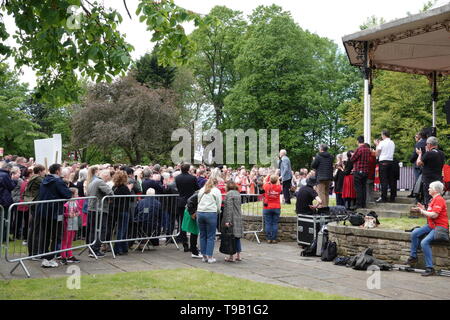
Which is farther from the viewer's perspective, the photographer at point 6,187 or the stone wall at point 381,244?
the photographer at point 6,187

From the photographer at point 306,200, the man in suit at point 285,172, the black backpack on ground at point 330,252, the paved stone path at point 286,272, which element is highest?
the man in suit at point 285,172

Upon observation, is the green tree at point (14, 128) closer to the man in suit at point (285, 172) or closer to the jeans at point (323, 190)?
the man in suit at point (285, 172)

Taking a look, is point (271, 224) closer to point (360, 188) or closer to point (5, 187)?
point (360, 188)

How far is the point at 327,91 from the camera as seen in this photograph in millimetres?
44844

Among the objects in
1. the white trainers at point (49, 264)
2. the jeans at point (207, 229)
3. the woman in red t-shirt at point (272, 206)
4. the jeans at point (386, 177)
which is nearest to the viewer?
the white trainers at point (49, 264)

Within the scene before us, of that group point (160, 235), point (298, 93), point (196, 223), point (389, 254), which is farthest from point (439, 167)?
point (298, 93)

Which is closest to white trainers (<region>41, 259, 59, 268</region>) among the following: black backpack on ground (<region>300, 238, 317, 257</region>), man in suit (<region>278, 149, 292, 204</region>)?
black backpack on ground (<region>300, 238, 317, 257</region>)

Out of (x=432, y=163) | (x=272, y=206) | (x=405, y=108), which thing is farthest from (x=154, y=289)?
(x=405, y=108)

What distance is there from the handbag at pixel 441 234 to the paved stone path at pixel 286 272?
747 millimetres

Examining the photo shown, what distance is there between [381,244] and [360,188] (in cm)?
366

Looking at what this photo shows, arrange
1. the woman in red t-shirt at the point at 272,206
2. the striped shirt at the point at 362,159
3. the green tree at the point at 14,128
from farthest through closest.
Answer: the green tree at the point at 14,128, the striped shirt at the point at 362,159, the woman in red t-shirt at the point at 272,206

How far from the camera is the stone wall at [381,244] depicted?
31.6 ft

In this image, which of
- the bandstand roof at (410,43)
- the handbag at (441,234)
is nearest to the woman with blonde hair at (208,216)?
the handbag at (441,234)
